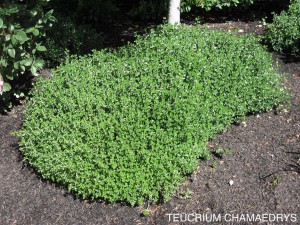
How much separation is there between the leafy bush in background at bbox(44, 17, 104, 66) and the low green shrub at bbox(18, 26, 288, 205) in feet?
3.63

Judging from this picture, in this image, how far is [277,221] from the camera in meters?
3.70

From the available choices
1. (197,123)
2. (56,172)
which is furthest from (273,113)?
(56,172)

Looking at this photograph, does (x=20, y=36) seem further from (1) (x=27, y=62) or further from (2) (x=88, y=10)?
(2) (x=88, y=10)

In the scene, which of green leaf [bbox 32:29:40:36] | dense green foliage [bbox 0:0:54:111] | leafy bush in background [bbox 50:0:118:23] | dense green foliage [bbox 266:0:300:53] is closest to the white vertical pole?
dense green foliage [bbox 266:0:300:53]

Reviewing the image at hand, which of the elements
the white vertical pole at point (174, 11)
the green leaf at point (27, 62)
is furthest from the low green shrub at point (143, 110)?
the white vertical pole at point (174, 11)

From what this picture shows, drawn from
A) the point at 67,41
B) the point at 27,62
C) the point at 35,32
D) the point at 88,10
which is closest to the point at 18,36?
the point at 35,32

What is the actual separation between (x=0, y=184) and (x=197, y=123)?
200cm

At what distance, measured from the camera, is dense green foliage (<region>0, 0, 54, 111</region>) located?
4.53m

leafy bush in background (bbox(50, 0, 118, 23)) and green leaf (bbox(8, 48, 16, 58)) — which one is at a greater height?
green leaf (bbox(8, 48, 16, 58))

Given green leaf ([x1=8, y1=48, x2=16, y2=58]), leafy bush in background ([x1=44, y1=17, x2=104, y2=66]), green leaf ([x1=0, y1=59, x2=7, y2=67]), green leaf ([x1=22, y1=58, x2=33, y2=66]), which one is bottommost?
leafy bush in background ([x1=44, y1=17, x2=104, y2=66])

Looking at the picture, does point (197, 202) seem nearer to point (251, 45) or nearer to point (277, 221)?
point (277, 221)

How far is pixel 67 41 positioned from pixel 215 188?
325cm

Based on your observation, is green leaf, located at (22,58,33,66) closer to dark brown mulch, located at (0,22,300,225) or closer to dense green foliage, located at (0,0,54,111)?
dense green foliage, located at (0,0,54,111)

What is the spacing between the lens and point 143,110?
4148 millimetres
